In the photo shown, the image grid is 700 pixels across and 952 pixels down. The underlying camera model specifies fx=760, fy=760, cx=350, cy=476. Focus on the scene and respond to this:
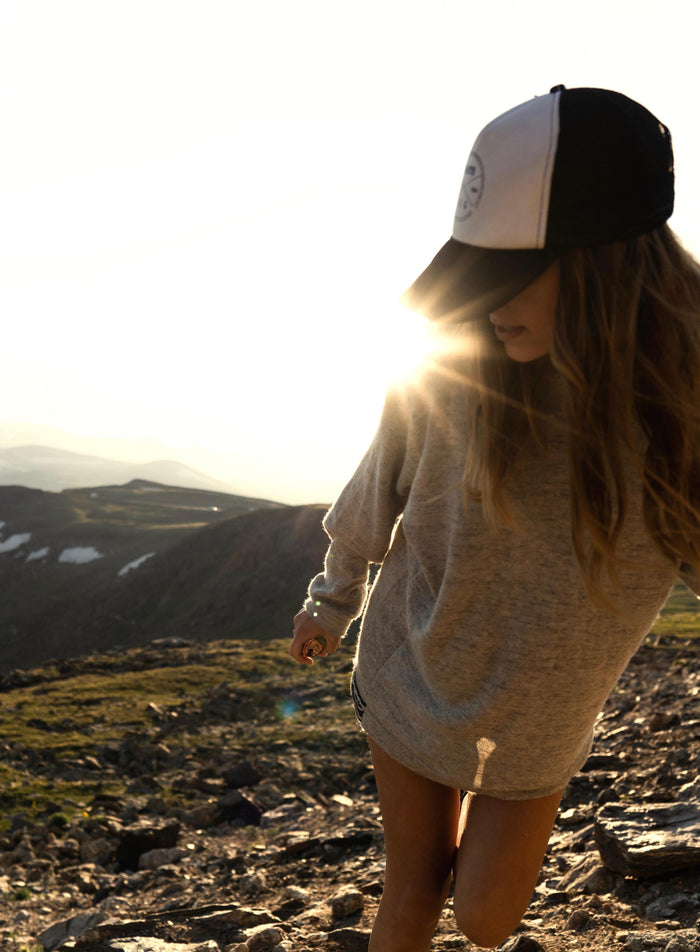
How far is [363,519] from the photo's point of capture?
296 centimetres

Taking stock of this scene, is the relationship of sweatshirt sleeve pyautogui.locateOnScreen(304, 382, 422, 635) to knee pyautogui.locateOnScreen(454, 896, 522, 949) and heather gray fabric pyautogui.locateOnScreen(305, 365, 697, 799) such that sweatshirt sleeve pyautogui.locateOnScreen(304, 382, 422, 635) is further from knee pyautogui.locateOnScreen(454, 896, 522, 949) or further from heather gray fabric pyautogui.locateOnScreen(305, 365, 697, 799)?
knee pyautogui.locateOnScreen(454, 896, 522, 949)

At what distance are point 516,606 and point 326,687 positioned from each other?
1675 cm

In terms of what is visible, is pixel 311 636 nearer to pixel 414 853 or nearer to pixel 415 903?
pixel 414 853

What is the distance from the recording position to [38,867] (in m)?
7.43

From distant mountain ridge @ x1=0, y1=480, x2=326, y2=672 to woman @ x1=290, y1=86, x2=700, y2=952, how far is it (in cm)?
3429

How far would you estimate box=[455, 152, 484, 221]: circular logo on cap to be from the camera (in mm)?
2166

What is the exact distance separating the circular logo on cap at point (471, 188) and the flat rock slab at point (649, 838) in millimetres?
3712

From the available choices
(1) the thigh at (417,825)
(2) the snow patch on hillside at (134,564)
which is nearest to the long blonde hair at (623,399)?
(1) the thigh at (417,825)

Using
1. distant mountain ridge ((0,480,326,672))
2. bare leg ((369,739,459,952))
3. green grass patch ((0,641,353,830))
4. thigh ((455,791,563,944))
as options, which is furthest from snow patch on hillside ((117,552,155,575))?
thigh ((455,791,563,944))

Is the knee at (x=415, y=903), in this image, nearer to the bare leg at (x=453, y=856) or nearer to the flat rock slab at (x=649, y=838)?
the bare leg at (x=453, y=856)

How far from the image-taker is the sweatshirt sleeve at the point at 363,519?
2.76 meters

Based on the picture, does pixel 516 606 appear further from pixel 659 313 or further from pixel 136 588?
pixel 136 588

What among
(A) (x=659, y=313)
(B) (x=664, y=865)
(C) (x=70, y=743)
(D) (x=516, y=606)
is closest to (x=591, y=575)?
(D) (x=516, y=606)

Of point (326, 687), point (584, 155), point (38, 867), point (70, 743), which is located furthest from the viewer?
point (326, 687)
